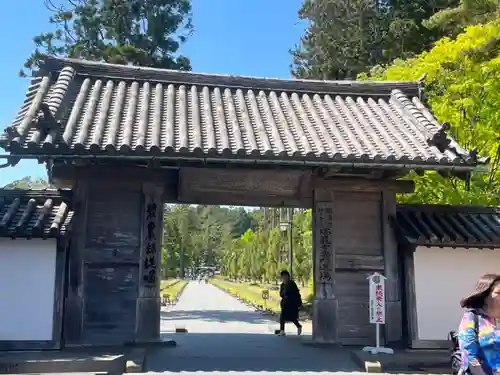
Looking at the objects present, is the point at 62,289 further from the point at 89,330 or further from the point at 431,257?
the point at 431,257

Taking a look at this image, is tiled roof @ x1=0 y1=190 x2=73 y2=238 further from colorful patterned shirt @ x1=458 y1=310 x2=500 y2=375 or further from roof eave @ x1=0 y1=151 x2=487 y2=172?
colorful patterned shirt @ x1=458 y1=310 x2=500 y2=375

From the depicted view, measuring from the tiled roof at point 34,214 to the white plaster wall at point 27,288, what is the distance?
0.99 feet

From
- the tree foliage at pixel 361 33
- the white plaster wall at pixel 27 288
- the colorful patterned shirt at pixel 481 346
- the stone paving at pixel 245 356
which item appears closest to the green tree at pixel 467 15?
the tree foliage at pixel 361 33

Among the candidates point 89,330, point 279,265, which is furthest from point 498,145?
point 279,265

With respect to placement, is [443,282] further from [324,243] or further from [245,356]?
[245,356]

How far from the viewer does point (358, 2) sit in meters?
30.9

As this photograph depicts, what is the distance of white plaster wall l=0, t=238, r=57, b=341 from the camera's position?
9.13 meters

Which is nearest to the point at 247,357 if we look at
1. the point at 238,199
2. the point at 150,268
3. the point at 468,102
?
the point at 150,268

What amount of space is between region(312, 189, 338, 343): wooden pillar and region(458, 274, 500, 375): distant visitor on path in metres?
6.31

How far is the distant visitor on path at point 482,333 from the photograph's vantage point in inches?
155

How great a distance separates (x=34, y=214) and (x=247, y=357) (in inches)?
180

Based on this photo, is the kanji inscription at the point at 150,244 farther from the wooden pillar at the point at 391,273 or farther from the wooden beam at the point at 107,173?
the wooden pillar at the point at 391,273

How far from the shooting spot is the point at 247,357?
31.4 ft

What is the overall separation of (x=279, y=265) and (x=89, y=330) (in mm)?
34265
